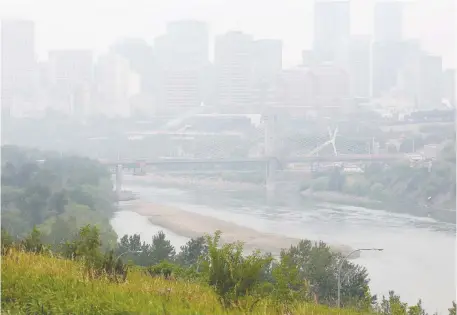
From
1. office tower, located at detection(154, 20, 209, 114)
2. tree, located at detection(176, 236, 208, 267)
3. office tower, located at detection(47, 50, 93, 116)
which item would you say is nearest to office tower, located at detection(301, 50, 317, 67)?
office tower, located at detection(154, 20, 209, 114)

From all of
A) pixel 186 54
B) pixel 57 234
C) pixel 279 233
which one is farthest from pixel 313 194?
pixel 57 234

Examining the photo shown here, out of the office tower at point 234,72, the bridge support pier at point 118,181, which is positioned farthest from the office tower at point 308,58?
the bridge support pier at point 118,181

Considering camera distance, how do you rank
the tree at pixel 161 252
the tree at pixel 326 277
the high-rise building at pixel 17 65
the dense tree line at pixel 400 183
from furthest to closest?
the high-rise building at pixel 17 65 → the dense tree line at pixel 400 183 → the tree at pixel 161 252 → the tree at pixel 326 277

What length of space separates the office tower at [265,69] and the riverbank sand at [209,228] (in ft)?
21.8

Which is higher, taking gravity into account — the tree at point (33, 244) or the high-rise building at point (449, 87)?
the high-rise building at point (449, 87)

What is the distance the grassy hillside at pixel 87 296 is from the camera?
131 cm

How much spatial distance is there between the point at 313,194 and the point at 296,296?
1272 cm

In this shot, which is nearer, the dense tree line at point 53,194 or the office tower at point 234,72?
the dense tree line at point 53,194

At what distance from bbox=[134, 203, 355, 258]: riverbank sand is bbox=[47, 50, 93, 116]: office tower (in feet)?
20.8

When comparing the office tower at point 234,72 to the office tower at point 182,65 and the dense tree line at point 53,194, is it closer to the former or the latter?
the office tower at point 182,65

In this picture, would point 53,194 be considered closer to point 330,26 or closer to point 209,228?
point 209,228

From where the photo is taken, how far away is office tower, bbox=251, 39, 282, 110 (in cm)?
1869

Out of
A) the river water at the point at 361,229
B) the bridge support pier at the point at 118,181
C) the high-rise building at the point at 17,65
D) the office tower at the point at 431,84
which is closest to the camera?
the river water at the point at 361,229

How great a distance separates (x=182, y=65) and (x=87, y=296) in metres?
17.8
